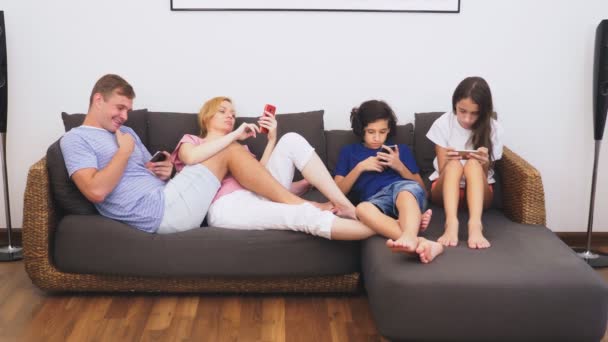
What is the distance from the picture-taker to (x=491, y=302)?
2305 mm

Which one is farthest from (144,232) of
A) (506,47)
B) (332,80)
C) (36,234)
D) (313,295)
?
(506,47)

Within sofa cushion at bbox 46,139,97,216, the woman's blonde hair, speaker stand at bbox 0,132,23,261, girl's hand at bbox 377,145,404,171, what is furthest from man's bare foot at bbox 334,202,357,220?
speaker stand at bbox 0,132,23,261

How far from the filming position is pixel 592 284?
2.29 m

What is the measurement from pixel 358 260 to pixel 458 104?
0.84 meters

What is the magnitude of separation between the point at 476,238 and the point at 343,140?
104 centimetres

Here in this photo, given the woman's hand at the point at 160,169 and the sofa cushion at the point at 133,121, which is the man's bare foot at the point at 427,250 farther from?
the sofa cushion at the point at 133,121

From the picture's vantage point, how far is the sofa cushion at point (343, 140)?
343 centimetres

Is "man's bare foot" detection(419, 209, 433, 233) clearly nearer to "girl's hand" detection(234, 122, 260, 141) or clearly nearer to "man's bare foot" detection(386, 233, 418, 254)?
"man's bare foot" detection(386, 233, 418, 254)

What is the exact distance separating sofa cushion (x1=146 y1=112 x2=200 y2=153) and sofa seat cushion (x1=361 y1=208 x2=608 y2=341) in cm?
142

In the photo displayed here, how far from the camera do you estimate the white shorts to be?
286 centimetres

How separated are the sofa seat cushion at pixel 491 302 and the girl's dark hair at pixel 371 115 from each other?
0.98 m

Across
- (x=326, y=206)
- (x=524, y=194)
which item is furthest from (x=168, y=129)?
(x=524, y=194)

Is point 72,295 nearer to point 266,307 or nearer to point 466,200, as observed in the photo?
point 266,307

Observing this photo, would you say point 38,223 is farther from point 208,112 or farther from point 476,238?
point 476,238
